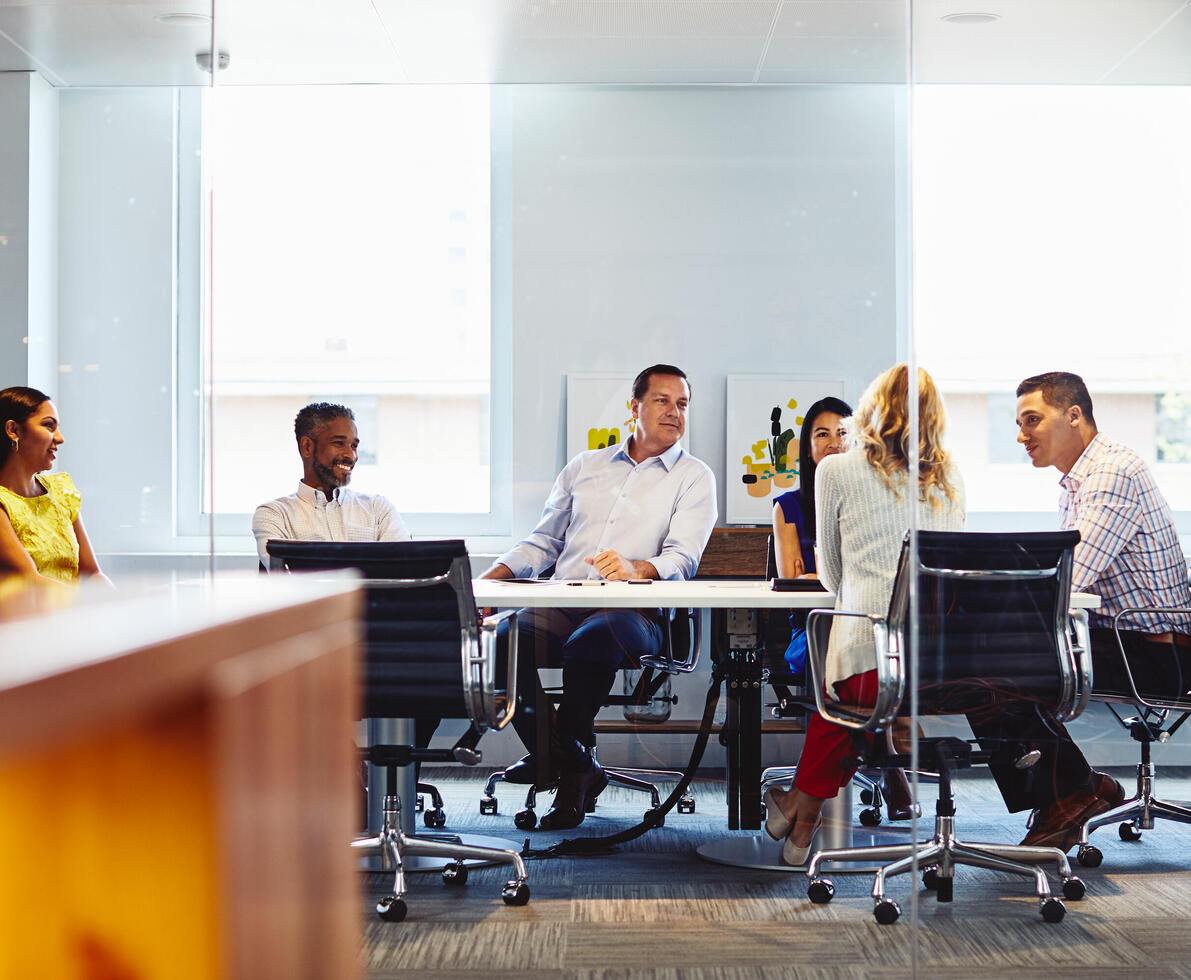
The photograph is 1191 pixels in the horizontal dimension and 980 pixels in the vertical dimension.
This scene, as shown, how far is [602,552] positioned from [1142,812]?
1.82 metres

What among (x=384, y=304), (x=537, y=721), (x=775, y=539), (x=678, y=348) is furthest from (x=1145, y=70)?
(x=384, y=304)

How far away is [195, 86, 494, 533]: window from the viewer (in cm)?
411

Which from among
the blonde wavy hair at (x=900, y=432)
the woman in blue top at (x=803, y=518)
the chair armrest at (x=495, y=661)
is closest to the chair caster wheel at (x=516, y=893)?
the chair armrest at (x=495, y=661)

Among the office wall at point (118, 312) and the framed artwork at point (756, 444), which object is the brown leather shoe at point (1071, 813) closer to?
the framed artwork at point (756, 444)

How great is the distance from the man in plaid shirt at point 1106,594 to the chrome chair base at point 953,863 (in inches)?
2.1

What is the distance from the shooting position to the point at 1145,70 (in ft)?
10.3

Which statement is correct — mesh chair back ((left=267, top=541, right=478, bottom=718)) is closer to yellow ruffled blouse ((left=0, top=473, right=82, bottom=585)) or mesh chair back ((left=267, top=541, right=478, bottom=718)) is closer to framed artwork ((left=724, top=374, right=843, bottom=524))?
yellow ruffled blouse ((left=0, top=473, right=82, bottom=585))

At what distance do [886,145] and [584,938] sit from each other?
2.87m

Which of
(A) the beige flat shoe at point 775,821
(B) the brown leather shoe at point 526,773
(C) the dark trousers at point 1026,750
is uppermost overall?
(C) the dark trousers at point 1026,750

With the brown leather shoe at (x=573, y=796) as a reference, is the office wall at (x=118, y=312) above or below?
above

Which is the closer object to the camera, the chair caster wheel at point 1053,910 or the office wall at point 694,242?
the chair caster wheel at point 1053,910

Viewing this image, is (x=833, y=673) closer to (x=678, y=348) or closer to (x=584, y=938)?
(x=584, y=938)

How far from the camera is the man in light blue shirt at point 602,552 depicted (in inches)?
149

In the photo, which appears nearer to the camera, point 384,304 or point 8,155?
point 8,155
